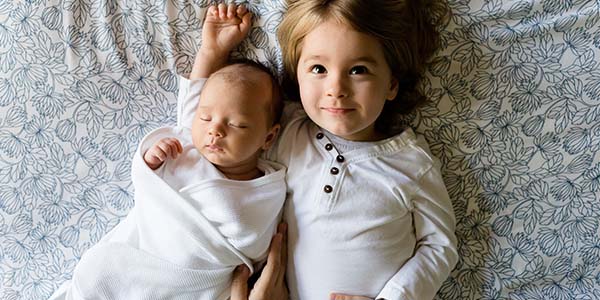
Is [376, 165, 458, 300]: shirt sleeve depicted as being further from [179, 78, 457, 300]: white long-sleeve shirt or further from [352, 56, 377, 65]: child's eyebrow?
[352, 56, 377, 65]: child's eyebrow

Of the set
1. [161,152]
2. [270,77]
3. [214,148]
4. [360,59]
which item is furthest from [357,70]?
[161,152]

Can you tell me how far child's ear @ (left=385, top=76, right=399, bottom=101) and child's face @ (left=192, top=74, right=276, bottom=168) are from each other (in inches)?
9.1

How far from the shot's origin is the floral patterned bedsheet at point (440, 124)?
3.67 feet

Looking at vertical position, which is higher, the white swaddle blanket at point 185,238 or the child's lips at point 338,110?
the child's lips at point 338,110

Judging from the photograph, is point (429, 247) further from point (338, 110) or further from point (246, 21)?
point (246, 21)

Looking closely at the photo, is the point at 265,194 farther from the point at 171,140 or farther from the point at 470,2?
the point at 470,2

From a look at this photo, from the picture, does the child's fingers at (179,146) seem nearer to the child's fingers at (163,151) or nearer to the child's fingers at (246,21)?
the child's fingers at (163,151)

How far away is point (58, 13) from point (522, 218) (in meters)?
1.07

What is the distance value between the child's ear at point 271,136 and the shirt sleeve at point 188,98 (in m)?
0.16

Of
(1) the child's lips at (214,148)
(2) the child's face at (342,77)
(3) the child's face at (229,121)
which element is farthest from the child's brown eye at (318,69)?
(1) the child's lips at (214,148)

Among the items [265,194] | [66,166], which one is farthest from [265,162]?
[66,166]

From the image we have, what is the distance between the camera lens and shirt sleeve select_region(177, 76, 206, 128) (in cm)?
114

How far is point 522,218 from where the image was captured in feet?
3.97

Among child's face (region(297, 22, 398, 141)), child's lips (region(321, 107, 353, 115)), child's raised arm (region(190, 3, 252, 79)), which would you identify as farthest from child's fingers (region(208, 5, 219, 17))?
child's lips (region(321, 107, 353, 115))
